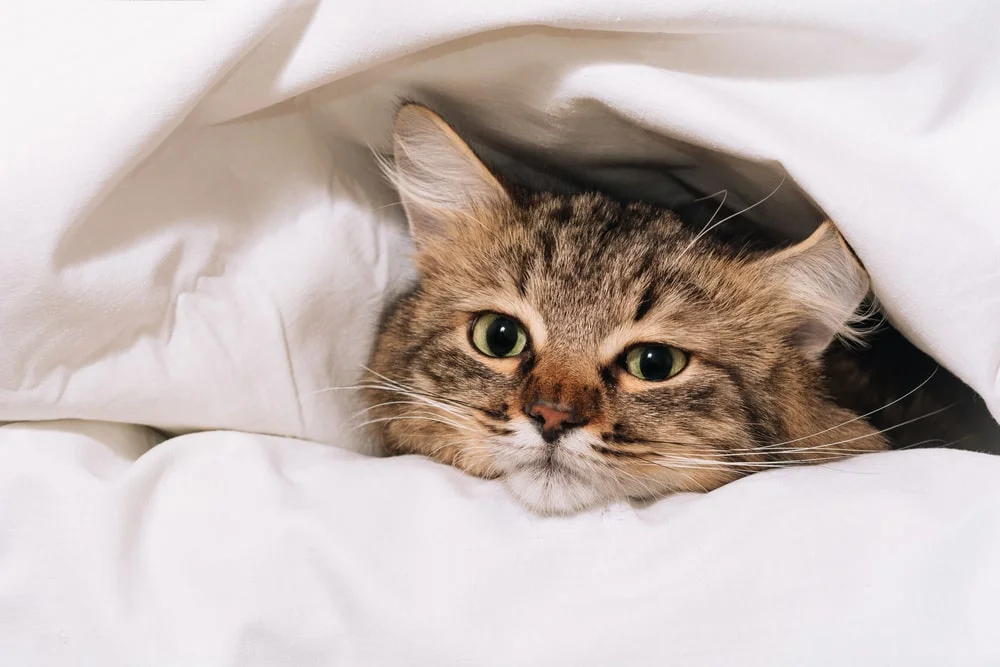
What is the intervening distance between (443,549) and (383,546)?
0.23 ft

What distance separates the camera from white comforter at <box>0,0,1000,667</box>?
2.60 ft

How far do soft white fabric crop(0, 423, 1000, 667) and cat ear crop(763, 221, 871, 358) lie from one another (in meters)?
0.24

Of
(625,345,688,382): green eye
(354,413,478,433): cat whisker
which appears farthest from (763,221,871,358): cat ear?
(354,413,478,433): cat whisker

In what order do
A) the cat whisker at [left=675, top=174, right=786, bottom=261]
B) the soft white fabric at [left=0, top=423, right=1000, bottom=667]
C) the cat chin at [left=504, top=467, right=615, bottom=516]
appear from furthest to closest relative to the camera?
the cat whisker at [left=675, top=174, right=786, bottom=261], the cat chin at [left=504, top=467, right=615, bottom=516], the soft white fabric at [left=0, top=423, right=1000, bottom=667]

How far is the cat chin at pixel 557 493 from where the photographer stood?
961 millimetres

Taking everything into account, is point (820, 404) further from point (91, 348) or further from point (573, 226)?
point (91, 348)

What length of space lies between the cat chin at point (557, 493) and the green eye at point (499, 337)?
0.22 m

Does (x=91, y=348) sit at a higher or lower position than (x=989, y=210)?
lower

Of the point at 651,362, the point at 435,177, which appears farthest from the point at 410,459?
the point at 435,177

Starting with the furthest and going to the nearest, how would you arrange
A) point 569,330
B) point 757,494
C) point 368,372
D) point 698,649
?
point 368,372 < point 569,330 < point 757,494 < point 698,649

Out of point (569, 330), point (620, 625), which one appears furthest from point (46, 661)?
point (569, 330)

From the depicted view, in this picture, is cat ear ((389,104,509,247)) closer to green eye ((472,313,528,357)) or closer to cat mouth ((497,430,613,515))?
green eye ((472,313,528,357))

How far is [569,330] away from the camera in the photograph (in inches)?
42.8

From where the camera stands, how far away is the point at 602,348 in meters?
1.08
